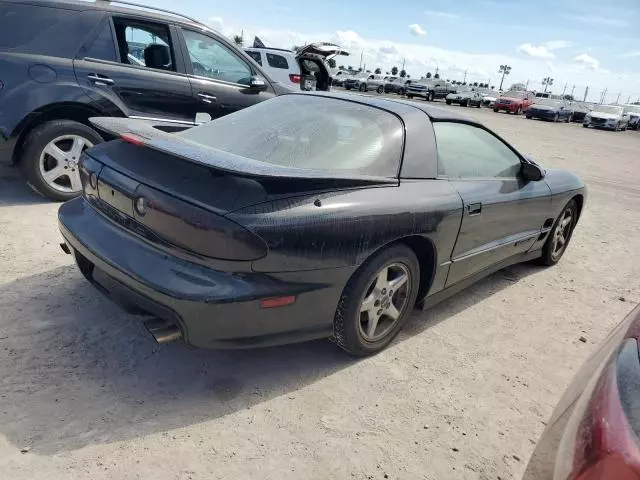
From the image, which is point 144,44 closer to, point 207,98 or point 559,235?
point 207,98

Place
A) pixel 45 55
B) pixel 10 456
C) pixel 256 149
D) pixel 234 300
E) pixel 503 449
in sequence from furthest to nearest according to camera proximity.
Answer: pixel 45 55
pixel 256 149
pixel 503 449
pixel 234 300
pixel 10 456

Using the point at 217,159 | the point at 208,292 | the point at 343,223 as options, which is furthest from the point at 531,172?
the point at 208,292

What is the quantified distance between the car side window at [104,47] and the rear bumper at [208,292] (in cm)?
299

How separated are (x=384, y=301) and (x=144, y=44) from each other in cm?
410

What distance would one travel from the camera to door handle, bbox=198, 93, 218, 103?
18.3 feet

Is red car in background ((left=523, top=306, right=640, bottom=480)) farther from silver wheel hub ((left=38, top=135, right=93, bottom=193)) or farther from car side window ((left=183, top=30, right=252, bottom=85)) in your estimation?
car side window ((left=183, top=30, right=252, bottom=85))

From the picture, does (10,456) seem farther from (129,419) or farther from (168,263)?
(168,263)

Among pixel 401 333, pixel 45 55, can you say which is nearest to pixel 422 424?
pixel 401 333

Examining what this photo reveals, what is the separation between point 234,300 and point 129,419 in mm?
720

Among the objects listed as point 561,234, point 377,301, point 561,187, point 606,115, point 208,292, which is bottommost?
point 606,115

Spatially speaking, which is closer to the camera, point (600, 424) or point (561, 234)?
point (600, 424)

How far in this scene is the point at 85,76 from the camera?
484 centimetres

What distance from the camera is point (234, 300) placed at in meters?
2.24

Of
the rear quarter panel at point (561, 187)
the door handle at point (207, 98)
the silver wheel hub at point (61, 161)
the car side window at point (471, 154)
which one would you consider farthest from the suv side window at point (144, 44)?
the rear quarter panel at point (561, 187)
